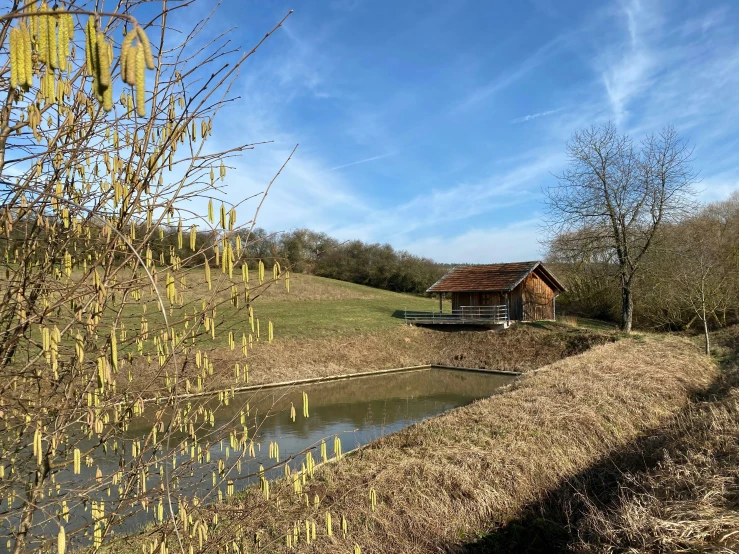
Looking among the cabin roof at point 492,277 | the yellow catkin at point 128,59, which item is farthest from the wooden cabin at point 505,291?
the yellow catkin at point 128,59

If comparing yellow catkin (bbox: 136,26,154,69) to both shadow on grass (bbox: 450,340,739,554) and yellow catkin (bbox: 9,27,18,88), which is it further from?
shadow on grass (bbox: 450,340,739,554)

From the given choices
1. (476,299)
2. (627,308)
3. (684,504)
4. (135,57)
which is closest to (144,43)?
(135,57)

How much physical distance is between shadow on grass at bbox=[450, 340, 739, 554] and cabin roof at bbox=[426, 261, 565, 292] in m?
18.4

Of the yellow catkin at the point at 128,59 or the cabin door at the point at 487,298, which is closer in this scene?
the yellow catkin at the point at 128,59

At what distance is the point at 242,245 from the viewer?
2410 mm

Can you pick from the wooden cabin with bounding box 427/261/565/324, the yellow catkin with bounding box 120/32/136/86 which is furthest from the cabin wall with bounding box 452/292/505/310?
the yellow catkin with bounding box 120/32/136/86

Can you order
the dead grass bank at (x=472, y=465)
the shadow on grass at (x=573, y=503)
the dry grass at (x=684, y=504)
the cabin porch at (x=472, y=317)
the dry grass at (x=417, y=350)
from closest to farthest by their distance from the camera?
the dry grass at (x=684, y=504) < the dead grass bank at (x=472, y=465) < the shadow on grass at (x=573, y=503) < the dry grass at (x=417, y=350) < the cabin porch at (x=472, y=317)

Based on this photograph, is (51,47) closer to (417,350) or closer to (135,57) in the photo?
(135,57)

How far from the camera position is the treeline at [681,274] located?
20.8m

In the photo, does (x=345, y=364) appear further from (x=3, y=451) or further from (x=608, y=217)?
(x=3, y=451)

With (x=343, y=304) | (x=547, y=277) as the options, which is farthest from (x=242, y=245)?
(x=343, y=304)

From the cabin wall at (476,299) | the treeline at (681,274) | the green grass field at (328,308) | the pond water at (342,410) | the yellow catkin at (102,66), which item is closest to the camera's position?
the yellow catkin at (102,66)

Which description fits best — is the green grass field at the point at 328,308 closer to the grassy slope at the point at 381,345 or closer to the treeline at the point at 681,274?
the grassy slope at the point at 381,345

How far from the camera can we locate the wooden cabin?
26.5 m
